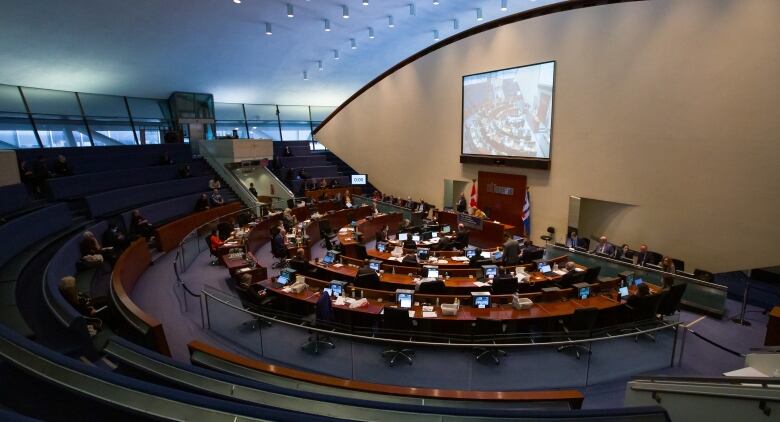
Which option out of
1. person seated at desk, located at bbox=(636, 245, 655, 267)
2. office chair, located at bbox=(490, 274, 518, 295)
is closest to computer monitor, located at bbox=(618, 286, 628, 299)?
office chair, located at bbox=(490, 274, 518, 295)

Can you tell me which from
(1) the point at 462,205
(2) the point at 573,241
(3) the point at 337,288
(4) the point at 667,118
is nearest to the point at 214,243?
(3) the point at 337,288

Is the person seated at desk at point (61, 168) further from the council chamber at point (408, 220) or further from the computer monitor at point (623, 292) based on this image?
the computer monitor at point (623, 292)

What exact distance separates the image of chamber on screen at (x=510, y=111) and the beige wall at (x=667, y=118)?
0.40 metres

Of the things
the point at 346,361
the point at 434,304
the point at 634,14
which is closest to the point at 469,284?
the point at 434,304

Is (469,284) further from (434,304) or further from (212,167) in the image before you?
(212,167)

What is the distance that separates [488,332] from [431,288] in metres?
1.40

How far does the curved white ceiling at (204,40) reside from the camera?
34.0 ft

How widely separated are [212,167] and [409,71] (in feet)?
33.7

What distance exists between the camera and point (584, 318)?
6695 mm

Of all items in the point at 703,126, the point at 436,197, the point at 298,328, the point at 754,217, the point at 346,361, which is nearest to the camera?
the point at 346,361

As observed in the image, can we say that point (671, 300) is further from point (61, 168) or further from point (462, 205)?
point (61, 168)

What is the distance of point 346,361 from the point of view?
20.4 feet

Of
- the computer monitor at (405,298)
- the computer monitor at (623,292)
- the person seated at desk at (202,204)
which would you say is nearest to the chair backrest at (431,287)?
the computer monitor at (405,298)

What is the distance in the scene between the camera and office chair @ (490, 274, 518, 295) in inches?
301
